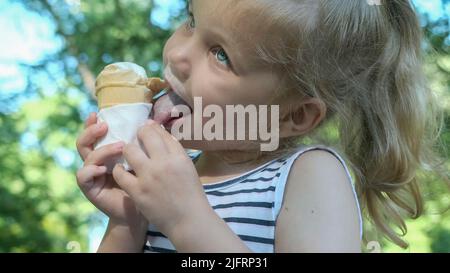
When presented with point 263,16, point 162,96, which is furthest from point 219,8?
point 162,96

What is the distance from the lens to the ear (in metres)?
1.15

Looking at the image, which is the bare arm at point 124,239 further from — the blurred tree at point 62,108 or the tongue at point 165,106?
the blurred tree at point 62,108

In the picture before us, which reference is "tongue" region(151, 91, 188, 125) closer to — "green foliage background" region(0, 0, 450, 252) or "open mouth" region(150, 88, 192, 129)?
"open mouth" region(150, 88, 192, 129)

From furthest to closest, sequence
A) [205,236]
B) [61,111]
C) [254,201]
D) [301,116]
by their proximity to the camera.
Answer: [61,111] < [301,116] < [254,201] < [205,236]

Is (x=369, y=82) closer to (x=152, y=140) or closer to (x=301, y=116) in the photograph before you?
(x=301, y=116)

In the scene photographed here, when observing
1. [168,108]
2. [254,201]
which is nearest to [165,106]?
[168,108]

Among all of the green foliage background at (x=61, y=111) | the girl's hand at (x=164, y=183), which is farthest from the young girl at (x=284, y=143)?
the green foliage background at (x=61, y=111)

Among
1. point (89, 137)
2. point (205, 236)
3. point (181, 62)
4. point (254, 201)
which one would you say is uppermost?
point (181, 62)

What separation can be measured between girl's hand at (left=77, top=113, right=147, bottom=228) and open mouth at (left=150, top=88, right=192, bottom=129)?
0.10 meters

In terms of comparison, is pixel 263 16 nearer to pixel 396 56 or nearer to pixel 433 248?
pixel 396 56

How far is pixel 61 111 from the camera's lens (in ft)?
12.7

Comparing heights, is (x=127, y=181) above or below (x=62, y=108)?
below

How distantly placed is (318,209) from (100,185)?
0.42 metres
